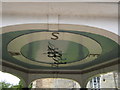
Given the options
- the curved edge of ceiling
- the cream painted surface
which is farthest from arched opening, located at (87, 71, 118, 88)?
the cream painted surface

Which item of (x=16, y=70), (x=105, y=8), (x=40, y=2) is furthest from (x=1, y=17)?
(x=16, y=70)

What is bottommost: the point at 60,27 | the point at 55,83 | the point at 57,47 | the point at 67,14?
the point at 55,83

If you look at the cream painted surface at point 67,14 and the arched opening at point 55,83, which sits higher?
the cream painted surface at point 67,14

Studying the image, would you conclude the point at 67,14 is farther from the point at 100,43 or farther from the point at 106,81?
the point at 106,81

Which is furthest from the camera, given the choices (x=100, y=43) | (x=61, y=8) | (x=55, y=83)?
(x=55, y=83)

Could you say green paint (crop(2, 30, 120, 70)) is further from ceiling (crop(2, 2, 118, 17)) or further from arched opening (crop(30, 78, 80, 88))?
arched opening (crop(30, 78, 80, 88))

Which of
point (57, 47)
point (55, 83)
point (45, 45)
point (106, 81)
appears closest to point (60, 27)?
point (45, 45)

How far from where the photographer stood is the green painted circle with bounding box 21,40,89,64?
5.65m

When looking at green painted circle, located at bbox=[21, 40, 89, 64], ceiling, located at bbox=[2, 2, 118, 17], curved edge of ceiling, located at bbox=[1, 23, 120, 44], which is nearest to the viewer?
ceiling, located at bbox=[2, 2, 118, 17]

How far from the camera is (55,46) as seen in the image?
6047 millimetres

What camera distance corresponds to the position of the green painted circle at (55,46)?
5650 millimetres

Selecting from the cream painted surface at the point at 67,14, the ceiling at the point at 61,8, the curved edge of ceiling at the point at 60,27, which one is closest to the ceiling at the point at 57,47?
the curved edge of ceiling at the point at 60,27

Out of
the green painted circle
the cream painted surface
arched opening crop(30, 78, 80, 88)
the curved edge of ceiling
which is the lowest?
arched opening crop(30, 78, 80, 88)

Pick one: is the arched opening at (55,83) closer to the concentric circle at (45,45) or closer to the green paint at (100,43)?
the green paint at (100,43)
